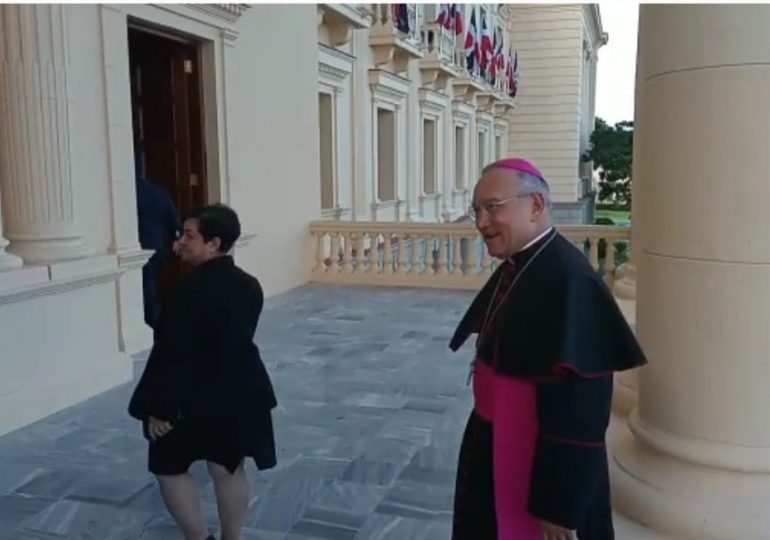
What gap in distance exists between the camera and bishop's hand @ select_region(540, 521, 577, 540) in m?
1.74

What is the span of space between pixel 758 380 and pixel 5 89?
4496mm

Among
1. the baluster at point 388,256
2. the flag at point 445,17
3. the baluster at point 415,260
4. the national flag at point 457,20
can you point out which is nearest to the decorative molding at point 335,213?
the baluster at point 388,256

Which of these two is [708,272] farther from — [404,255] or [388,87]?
[388,87]

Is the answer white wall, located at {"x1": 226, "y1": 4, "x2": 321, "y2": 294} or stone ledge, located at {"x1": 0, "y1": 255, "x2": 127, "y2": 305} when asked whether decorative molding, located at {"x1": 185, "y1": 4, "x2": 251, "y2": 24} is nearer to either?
white wall, located at {"x1": 226, "y1": 4, "x2": 321, "y2": 294}

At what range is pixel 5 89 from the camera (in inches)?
187

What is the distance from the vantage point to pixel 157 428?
2584mm

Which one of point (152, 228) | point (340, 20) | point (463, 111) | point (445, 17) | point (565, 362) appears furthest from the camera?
point (463, 111)

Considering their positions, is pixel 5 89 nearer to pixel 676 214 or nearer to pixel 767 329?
pixel 676 214

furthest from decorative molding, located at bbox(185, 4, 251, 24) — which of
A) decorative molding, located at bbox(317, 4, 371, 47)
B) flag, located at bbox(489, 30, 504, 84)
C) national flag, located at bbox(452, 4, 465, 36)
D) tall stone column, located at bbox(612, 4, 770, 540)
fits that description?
flag, located at bbox(489, 30, 504, 84)

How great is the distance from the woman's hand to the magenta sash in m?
1.22

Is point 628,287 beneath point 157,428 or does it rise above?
above

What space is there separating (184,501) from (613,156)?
33.8 m

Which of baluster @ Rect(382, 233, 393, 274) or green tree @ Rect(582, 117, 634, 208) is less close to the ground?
green tree @ Rect(582, 117, 634, 208)

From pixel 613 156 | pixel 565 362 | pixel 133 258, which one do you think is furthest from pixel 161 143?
pixel 613 156
